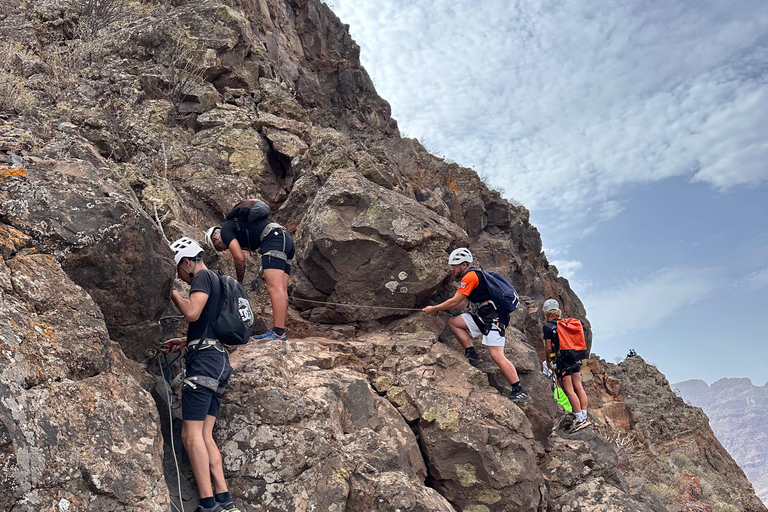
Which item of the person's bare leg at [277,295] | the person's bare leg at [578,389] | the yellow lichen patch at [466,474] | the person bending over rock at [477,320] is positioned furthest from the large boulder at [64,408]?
the person's bare leg at [578,389]

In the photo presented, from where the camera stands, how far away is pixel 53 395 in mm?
3695

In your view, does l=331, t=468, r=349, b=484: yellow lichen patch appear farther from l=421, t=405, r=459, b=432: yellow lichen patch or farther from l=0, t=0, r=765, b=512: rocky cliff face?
l=421, t=405, r=459, b=432: yellow lichen patch

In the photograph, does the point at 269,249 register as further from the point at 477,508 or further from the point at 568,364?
the point at 568,364

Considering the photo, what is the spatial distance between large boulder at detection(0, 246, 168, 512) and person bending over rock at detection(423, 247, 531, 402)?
4.97 meters

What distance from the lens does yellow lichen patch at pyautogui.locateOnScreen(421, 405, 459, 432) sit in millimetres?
7000

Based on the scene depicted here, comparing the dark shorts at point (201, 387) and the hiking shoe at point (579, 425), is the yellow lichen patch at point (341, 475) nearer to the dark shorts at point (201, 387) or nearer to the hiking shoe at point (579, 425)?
the dark shorts at point (201, 387)

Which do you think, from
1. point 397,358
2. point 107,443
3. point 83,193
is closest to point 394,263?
point 397,358

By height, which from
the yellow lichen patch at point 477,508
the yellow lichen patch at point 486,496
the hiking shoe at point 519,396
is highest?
the hiking shoe at point 519,396

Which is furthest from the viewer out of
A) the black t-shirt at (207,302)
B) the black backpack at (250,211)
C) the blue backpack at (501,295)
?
the blue backpack at (501,295)

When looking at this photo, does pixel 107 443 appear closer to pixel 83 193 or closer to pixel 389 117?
pixel 83 193

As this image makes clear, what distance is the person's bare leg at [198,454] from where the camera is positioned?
4.54 meters

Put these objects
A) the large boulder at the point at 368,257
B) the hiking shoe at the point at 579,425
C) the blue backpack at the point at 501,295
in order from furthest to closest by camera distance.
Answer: the hiking shoe at the point at 579,425, the large boulder at the point at 368,257, the blue backpack at the point at 501,295

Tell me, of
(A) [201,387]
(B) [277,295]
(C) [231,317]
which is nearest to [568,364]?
(B) [277,295]

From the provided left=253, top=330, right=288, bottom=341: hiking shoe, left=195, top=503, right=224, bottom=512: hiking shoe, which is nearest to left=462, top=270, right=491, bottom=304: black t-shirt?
left=253, top=330, right=288, bottom=341: hiking shoe
